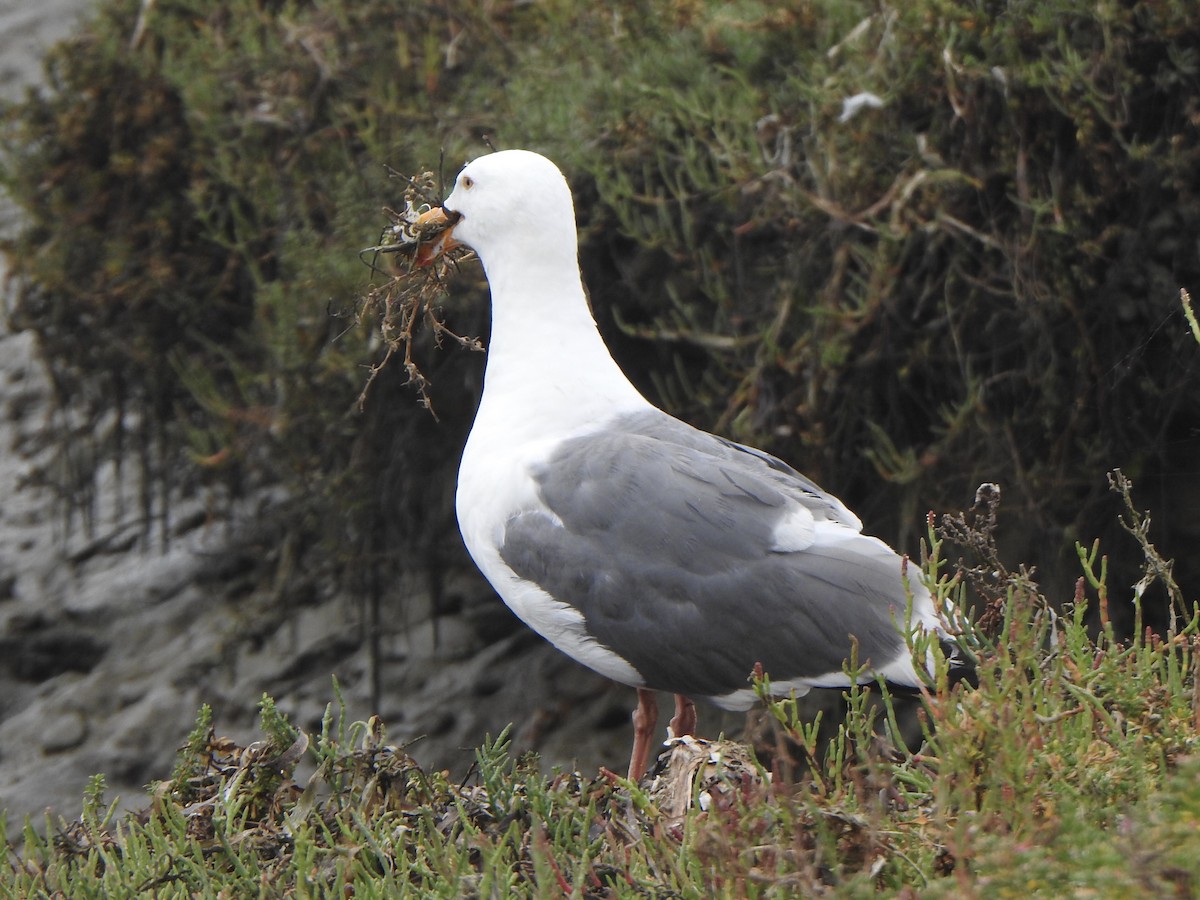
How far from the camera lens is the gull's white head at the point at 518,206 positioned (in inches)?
125

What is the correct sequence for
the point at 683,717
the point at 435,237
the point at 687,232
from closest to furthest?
the point at 683,717 < the point at 435,237 < the point at 687,232

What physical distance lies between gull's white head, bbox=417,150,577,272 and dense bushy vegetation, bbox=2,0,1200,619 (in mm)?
567

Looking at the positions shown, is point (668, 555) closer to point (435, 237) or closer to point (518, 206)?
point (518, 206)

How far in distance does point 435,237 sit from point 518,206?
0.25 meters

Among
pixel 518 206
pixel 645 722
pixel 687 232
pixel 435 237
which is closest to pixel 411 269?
pixel 435 237

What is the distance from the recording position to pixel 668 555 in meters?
2.80

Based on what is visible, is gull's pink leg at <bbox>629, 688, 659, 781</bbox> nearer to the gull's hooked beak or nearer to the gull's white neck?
the gull's white neck

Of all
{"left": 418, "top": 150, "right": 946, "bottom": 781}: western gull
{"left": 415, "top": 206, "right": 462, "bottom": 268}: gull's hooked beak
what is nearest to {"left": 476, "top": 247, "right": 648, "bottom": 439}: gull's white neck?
{"left": 418, "top": 150, "right": 946, "bottom": 781}: western gull

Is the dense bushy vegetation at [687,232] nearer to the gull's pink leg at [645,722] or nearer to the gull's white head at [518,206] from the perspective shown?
the gull's white head at [518,206]

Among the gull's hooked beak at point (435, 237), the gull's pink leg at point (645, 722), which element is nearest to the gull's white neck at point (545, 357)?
the gull's hooked beak at point (435, 237)

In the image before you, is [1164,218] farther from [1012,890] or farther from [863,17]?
[1012,890]

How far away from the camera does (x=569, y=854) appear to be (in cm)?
219

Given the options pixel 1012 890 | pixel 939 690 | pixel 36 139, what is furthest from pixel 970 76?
pixel 36 139

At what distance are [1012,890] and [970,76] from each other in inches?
99.9
